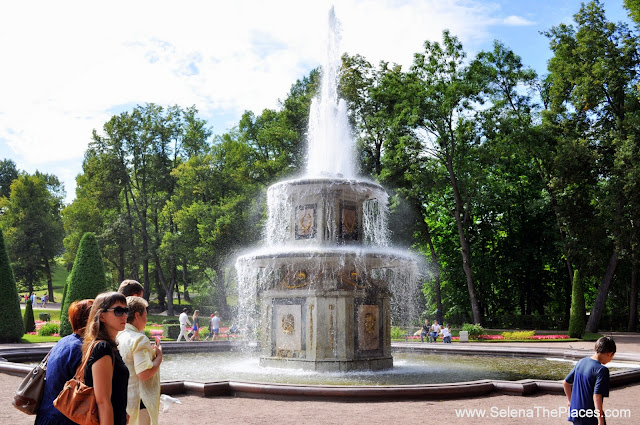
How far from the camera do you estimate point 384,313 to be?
56.4ft

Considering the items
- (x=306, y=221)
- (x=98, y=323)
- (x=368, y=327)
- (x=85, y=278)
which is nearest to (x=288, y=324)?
(x=368, y=327)

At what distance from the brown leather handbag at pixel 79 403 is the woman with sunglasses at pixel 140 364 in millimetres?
1348

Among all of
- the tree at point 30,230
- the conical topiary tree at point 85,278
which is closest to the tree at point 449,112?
the conical topiary tree at point 85,278

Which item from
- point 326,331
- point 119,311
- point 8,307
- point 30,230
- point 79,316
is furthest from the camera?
point 30,230

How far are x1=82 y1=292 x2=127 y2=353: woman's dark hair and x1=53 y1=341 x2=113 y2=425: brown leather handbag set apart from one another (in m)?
0.12

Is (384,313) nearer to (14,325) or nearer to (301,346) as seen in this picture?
(301,346)

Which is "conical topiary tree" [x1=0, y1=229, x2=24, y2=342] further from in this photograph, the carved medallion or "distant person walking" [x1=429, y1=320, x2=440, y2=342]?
"distant person walking" [x1=429, y1=320, x2=440, y2=342]

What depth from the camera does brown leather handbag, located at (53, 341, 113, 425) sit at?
4129 mm

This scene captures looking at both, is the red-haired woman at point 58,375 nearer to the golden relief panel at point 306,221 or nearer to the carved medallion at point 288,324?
the carved medallion at point 288,324

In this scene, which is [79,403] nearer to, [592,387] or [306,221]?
[592,387]

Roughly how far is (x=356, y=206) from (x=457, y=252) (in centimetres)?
3443

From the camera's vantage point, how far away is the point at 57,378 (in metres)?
4.34

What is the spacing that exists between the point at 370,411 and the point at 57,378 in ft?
21.9

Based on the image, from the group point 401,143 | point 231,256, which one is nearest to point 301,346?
point 401,143
